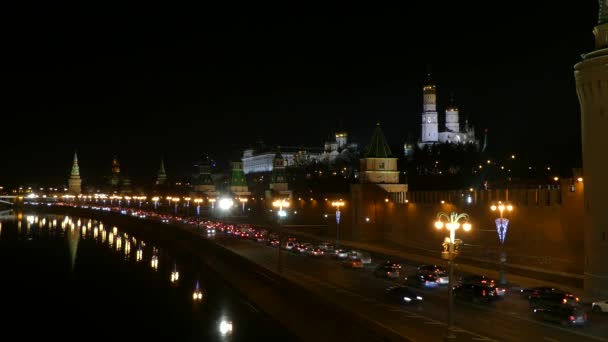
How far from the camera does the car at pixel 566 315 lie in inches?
825

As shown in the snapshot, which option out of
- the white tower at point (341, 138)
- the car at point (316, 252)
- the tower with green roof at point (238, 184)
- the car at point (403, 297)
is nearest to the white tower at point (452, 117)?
the white tower at point (341, 138)

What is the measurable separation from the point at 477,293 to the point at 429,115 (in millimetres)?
113150

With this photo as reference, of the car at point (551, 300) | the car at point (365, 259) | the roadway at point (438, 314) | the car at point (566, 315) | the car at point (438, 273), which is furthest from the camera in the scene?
the car at point (365, 259)

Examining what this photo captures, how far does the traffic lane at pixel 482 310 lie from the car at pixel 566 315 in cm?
32

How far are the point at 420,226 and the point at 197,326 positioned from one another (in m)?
24.1

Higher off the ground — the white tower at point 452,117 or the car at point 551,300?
the white tower at point 452,117

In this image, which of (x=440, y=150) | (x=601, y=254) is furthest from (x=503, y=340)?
(x=440, y=150)

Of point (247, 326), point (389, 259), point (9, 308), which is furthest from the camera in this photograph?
point (389, 259)

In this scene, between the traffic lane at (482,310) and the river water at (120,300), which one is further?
the river water at (120,300)

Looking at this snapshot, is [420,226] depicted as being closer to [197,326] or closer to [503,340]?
[197,326]

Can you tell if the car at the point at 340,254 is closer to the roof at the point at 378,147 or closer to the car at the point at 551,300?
the roof at the point at 378,147

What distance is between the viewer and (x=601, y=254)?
85.6 feet

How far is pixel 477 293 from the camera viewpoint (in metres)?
25.4

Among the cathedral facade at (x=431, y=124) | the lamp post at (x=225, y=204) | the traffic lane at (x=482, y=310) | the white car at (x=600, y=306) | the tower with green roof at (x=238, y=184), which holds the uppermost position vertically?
the cathedral facade at (x=431, y=124)
